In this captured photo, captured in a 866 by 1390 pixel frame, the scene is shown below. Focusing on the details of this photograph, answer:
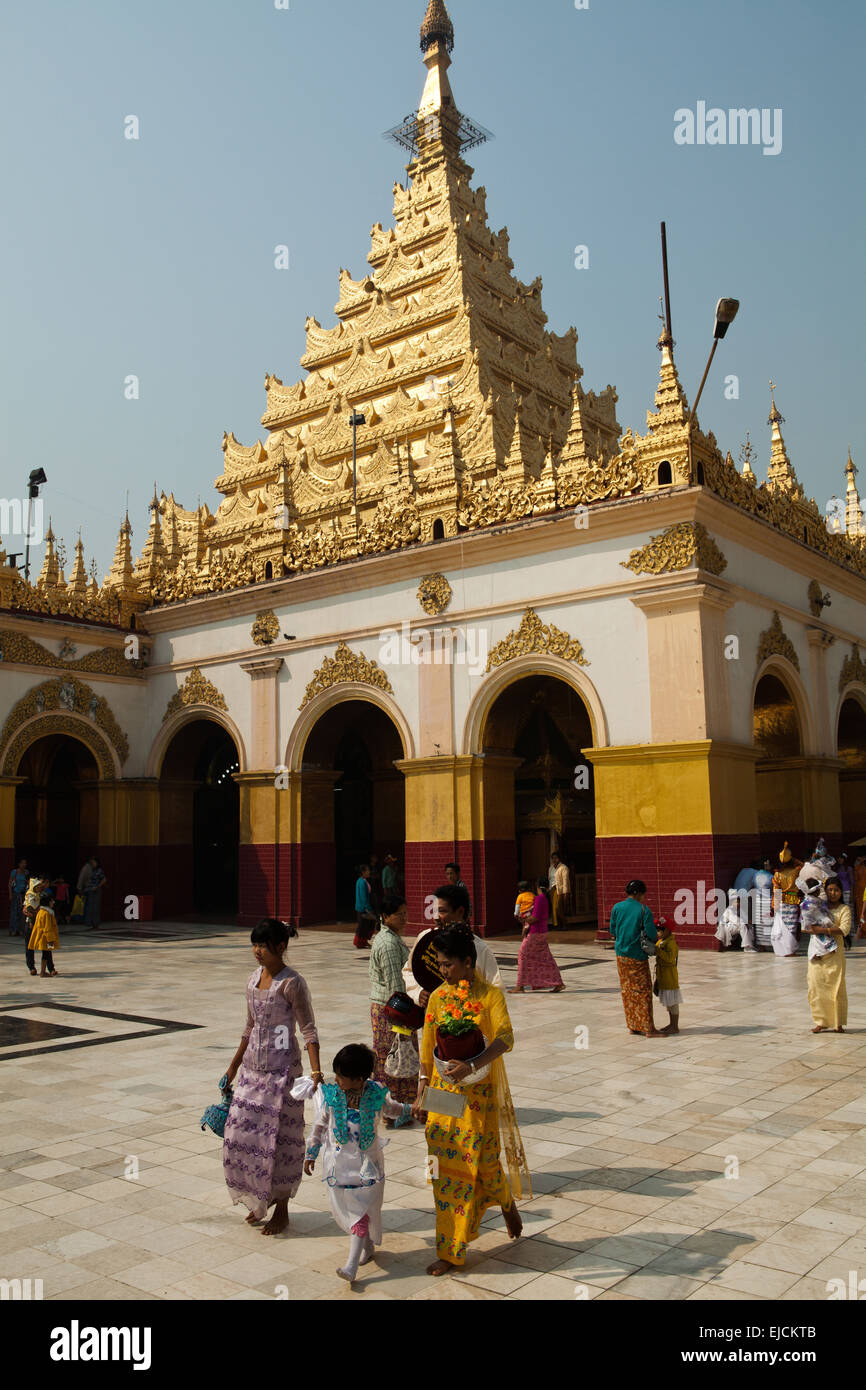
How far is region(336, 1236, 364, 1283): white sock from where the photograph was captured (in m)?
4.17

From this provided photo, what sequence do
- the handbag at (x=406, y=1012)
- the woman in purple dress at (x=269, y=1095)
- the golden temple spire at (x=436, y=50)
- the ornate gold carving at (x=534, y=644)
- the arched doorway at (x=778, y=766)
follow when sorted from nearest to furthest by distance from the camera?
the woman in purple dress at (x=269, y=1095) < the handbag at (x=406, y=1012) < the ornate gold carving at (x=534, y=644) < the arched doorway at (x=778, y=766) < the golden temple spire at (x=436, y=50)

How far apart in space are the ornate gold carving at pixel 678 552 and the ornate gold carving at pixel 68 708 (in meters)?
11.0

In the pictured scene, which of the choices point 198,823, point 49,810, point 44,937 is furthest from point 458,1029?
point 49,810

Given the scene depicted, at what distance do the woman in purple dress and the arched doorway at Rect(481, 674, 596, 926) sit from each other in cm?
1374

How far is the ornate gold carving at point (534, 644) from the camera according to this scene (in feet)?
51.9

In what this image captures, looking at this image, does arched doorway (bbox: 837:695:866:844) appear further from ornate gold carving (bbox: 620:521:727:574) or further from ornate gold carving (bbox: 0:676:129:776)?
ornate gold carving (bbox: 0:676:129:776)

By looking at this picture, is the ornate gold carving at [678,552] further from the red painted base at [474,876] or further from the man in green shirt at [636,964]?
the man in green shirt at [636,964]

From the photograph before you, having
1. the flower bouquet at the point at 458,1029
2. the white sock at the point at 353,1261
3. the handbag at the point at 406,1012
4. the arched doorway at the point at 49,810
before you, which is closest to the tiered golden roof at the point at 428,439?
the arched doorway at the point at 49,810

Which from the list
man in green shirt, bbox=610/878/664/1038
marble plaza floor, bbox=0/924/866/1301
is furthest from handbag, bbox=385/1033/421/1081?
man in green shirt, bbox=610/878/664/1038

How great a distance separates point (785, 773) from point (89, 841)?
43.0 feet

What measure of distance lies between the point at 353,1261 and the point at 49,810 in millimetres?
20905

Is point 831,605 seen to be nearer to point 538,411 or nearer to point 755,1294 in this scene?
point 538,411

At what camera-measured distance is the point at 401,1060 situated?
6676mm
